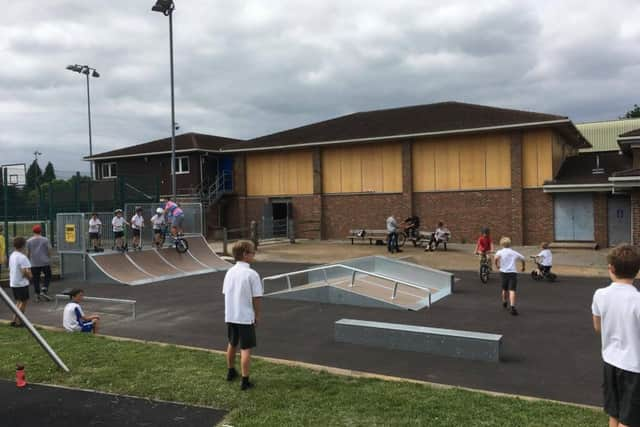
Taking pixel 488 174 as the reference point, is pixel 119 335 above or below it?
below

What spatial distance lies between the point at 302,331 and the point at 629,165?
87.9 ft

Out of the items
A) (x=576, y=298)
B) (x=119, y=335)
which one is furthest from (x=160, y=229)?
(x=576, y=298)

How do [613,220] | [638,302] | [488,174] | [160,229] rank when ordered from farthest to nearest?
1. [488,174]
2. [613,220]
3. [160,229]
4. [638,302]

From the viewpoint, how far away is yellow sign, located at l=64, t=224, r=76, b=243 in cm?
1723

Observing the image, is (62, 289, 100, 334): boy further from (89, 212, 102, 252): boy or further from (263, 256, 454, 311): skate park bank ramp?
(89, 212, 102, 252): boy

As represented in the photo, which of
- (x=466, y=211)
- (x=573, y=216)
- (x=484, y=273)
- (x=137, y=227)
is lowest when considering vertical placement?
(x=484, y=273)

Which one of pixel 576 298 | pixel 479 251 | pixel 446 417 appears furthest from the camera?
pixel 479 251

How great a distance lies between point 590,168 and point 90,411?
30.3 metres

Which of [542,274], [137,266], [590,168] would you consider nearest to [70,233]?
[137,266]

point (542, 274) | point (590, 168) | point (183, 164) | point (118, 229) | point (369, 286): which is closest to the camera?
point (369, 286)

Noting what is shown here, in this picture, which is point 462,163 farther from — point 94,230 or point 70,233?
point 70,233

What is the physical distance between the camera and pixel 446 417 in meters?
5.00

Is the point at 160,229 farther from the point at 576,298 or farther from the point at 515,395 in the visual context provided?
the point at 515,395

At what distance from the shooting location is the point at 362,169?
33.1 metres
